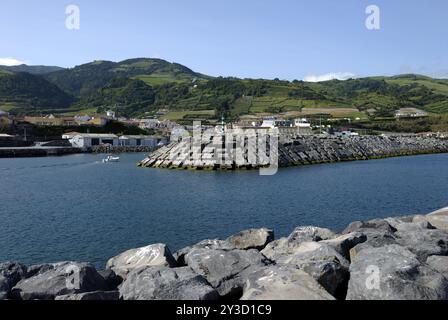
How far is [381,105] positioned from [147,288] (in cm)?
19514

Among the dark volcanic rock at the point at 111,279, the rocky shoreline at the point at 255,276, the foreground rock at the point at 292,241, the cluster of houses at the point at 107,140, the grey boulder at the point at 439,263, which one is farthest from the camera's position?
the cluster of houses at the point at 107,140

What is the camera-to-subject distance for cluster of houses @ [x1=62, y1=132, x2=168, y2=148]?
10450 cm

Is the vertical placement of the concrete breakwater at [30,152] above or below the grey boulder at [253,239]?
below

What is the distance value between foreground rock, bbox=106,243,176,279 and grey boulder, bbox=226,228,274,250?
10.4 ft

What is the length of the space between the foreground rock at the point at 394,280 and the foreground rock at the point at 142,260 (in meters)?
4.57

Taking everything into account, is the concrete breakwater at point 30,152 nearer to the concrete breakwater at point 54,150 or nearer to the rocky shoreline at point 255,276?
the concrete breakwater at point 54,150

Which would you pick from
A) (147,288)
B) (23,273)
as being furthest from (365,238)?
(23,273)

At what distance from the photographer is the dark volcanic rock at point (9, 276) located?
32.1ft

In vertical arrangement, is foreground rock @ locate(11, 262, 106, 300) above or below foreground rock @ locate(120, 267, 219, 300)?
below

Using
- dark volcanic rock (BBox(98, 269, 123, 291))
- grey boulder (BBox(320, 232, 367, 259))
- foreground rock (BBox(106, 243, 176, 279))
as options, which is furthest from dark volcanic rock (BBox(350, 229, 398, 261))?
dark volcanic rock (BBox(98, 269, 123, 291))

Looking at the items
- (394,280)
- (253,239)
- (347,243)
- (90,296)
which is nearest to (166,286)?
(90,296)

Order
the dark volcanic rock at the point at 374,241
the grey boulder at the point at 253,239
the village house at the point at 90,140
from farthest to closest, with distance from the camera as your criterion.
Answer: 1. the village house at the point at 90,140
2. the grey boulder at the point at 253,239
3. the dark volcanic rock at the point at 374,241

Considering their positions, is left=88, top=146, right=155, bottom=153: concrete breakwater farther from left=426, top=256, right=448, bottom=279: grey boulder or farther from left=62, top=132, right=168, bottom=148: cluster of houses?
left=426, top=256, right=448, bottom=279: grey boulder

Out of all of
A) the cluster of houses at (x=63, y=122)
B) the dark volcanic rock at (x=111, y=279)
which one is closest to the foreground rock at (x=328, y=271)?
the dark volcanic rock at (x=111, y=279)
